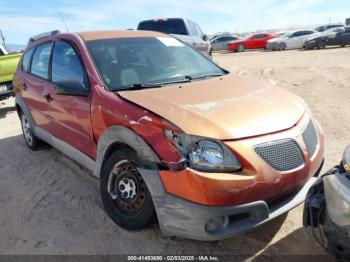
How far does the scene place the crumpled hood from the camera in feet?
9.17

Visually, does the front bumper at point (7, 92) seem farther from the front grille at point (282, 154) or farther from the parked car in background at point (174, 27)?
the front grille at point (282, 154)

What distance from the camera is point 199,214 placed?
104 inches

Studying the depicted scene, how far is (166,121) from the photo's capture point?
2.85 m

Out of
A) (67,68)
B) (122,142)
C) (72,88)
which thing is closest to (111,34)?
(67,68)

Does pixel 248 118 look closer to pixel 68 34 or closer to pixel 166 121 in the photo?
pixel 166 121

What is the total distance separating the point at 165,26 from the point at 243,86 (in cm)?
847

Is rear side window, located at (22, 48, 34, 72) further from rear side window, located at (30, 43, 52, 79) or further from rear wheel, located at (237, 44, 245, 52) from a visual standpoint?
rear wheel, located at (237, 44, 245, 52)

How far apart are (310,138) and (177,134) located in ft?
4.00

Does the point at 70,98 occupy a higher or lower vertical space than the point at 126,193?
higher

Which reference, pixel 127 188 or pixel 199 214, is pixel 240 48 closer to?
pixel 127 188

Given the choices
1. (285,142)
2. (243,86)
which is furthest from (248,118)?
(243,86)

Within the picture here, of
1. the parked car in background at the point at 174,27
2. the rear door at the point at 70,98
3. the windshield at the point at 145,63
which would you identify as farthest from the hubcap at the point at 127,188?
the parked car in background at the point at 174,27

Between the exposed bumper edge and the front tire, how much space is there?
214mm

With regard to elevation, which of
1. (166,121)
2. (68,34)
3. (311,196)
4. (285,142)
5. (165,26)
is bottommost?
(165,26)
